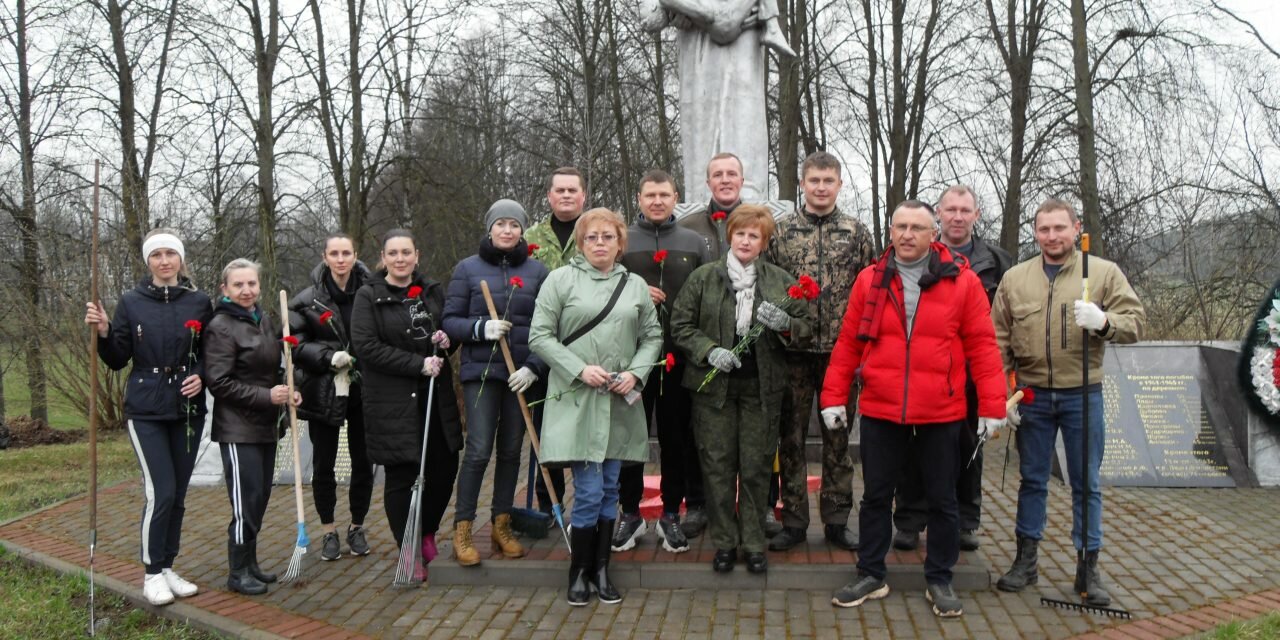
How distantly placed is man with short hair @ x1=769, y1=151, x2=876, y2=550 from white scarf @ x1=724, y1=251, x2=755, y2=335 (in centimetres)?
27

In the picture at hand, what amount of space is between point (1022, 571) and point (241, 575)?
13.0 ft

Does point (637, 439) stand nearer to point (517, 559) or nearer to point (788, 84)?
point (517, 559)

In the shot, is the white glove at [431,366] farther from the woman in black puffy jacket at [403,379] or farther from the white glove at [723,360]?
the white glove at [723,360]

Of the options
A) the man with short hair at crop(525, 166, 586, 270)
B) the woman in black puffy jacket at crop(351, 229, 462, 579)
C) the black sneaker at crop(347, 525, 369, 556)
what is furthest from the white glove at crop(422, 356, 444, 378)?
the black sneaker at crop(347, 525, 369, 556)

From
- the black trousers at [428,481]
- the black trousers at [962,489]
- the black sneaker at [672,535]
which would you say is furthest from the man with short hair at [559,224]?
the black trousers at [962,489]

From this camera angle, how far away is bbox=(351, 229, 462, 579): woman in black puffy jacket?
462 cm

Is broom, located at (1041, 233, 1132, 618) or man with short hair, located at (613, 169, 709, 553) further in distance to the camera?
man with short hair, located at (613, 169, 709, 553)

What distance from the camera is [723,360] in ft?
13.6

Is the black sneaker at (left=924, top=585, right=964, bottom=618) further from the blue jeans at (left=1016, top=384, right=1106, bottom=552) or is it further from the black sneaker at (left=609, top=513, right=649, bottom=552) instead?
the black sneaker at (left=609, top=513, right=649, bottom=552)

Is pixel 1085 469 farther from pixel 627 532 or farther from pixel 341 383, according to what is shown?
pixel 341 383

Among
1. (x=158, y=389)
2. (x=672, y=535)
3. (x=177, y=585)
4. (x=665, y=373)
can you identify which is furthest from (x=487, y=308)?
(x=177, y=585)

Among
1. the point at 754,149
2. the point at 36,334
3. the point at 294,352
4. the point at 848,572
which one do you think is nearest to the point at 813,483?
the point at 848,572

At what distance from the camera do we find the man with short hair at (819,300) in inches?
176

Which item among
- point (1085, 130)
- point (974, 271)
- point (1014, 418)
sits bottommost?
point (1014, 418)
